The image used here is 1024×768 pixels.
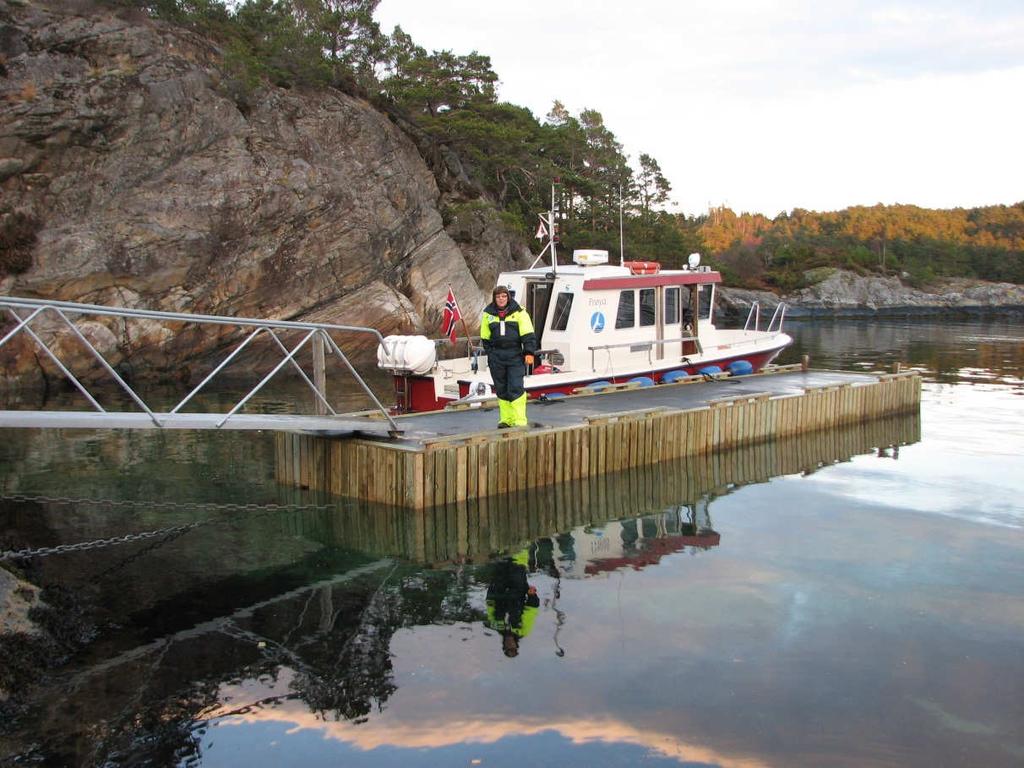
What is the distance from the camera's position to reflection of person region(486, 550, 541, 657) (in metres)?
7.96

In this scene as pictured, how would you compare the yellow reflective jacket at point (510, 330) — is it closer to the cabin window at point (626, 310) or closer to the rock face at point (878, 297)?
the cabin window at point (626, 310)

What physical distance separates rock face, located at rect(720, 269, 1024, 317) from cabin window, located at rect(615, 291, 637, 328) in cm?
4027

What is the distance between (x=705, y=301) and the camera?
64.6 feet

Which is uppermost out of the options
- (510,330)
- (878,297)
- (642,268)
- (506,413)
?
(642,268)

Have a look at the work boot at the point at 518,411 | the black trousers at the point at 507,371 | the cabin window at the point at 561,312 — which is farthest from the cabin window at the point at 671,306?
the black trousers at the point at 507,371

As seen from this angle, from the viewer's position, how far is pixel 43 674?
6.82 metres

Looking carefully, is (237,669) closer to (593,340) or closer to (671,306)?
(593,340)

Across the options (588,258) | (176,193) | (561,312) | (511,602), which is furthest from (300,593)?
(176,193)

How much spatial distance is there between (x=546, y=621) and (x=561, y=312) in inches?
377

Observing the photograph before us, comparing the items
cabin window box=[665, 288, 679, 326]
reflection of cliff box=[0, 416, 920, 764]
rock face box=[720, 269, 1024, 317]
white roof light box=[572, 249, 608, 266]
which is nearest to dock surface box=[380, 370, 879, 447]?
reflection of cliff box=[0, 416, 920, 764]

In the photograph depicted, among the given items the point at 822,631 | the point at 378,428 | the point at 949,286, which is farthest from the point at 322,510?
the point at 949,286

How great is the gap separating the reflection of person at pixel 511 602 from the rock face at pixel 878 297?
4918 centimetres

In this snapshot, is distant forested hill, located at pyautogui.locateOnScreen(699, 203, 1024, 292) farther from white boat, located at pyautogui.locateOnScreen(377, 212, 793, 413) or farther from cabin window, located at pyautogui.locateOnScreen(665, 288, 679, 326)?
cabin window, located at pyautogui.locateOnScreen(665, 288, 679, 326)

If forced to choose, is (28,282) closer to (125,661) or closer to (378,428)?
(378,428)
